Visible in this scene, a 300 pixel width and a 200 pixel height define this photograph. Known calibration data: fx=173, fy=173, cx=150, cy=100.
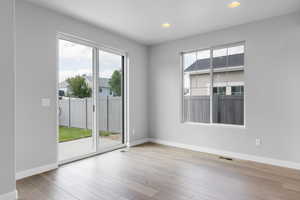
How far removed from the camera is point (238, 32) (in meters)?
3.65

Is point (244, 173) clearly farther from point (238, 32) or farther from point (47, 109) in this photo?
point (47, 109)

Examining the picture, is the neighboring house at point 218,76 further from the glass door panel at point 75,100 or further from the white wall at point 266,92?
the glass door panel at point 75,100

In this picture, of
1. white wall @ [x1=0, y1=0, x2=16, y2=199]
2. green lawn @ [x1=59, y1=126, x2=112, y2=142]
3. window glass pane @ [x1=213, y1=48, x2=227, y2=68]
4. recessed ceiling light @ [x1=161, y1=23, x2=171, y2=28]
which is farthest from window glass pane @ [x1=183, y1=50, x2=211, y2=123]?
white wall @ [x1=0, y1=0, x2=16, y2=199]

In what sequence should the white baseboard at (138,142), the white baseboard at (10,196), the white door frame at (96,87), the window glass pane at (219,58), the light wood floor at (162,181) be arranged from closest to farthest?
the white baseboard at (10,196) < the light wood floor at (162,181) < the white door frame at (96,87) < the window glass pane at (219,58) < the white baseboard at (138,142)

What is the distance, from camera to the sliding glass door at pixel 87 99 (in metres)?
3.40

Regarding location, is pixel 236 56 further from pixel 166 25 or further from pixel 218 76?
pixel 166 25

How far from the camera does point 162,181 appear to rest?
8.61ft

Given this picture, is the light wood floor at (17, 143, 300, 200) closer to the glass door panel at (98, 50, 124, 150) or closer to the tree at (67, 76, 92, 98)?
the glass door panel at (98, 50, 124, 150)

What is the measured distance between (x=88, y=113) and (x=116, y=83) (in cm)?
106

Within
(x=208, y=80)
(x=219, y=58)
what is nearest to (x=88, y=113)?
(x=208, y=80)

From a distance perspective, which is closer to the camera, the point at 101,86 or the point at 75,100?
the point at 75,100

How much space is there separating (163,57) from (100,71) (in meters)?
1.80

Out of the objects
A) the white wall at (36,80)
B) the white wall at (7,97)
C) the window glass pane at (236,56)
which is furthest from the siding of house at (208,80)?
the white wall at (7,97)

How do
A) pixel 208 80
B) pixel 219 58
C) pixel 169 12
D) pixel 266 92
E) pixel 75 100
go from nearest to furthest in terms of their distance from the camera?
1. pixel 169 12
2. pixel 266 92
3. pixel 75 100
4. pixel 219 58
5. pixel 208 80
